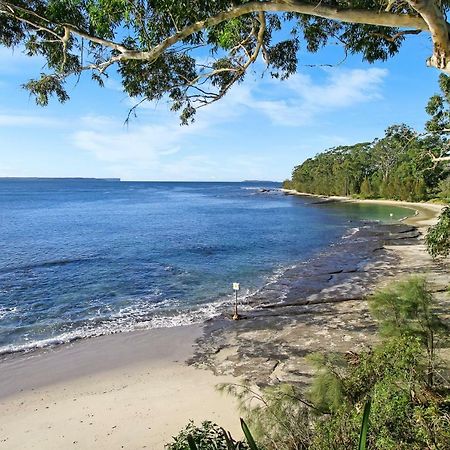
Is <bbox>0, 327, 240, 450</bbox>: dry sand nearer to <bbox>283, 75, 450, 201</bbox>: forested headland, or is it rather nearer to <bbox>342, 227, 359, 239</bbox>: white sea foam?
<bbox>342, 227, 359, 239</bbox>: white sea foam

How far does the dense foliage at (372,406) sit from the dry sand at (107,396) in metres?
2.76

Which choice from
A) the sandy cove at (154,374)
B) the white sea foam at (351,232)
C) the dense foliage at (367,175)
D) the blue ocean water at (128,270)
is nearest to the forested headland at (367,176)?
the dense foliage at (367,175)

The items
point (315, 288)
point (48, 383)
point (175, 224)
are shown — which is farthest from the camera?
point (175, 224)

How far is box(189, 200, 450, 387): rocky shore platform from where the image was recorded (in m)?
11.7

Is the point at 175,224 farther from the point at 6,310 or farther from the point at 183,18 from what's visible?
the point at 183,18

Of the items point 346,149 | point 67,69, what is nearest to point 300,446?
point 67,69

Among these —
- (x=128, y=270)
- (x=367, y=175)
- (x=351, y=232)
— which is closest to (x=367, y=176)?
(x=367, y=175)

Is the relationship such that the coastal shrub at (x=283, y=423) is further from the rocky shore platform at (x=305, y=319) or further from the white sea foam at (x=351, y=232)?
the white sea foam at (x=351, y=232)

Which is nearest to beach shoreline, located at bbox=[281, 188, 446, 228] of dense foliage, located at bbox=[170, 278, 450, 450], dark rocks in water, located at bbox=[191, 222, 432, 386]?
dark rocks in water, located at bbox=[191, 222, 432, 386]

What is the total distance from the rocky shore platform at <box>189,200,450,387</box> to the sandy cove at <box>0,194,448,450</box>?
0.18 feet

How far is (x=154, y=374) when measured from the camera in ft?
37.3

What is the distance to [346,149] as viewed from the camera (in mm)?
105188

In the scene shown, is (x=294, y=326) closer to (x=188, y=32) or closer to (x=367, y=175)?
(x=188, y=32)

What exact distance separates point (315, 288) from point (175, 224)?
31087 mm
